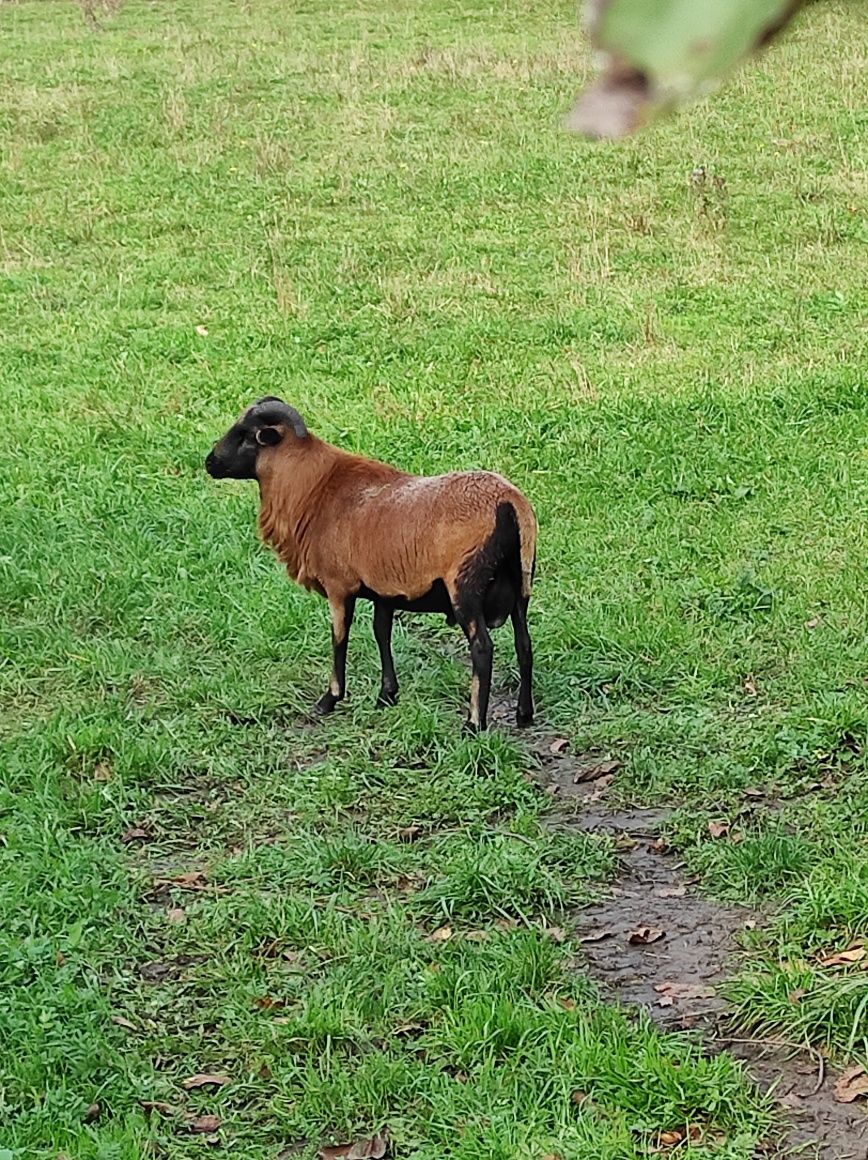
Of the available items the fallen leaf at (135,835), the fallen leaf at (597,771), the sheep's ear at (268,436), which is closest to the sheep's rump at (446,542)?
the sheep's ear at (268,436)

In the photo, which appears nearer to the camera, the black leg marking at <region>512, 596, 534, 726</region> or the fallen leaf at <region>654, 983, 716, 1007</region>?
the fallen leaf at <region>654, 983, 716, 1007</region>

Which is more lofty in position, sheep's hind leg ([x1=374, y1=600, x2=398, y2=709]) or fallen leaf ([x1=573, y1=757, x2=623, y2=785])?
sheep's hind leg ([x1=374, y1=600, x2=398, y2=709])

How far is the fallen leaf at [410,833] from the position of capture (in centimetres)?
494

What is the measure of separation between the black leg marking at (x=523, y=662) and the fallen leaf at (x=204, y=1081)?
2.27 m

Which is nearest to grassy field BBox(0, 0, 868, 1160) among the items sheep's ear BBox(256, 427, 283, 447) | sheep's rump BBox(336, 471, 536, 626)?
sheep's rump BBox(336, 471, 536, 626)

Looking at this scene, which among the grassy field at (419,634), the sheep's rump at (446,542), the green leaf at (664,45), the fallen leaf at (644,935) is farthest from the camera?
the sheep's rump at (446,542)

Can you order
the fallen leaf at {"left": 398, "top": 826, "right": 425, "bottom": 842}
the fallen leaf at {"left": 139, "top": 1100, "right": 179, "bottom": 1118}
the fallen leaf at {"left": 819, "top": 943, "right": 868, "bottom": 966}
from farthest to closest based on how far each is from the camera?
the fallen leaf at {"left": 398, "top": 826, "right": 425, "bottom": 842}, the fallen leaf at {"left": 819, "top": 943, "right": 868, "bottom": 966}, the fallen leaf at {"left": 139, "top": 1100, "right": 179, "bottom": 1118}

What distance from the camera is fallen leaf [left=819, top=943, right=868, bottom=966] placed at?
399 cm

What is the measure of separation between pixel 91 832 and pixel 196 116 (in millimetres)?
12343

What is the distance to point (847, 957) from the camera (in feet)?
13.1

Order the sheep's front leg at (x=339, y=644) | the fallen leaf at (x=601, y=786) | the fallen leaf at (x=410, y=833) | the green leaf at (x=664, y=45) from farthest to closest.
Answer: the sheep's front leg at (x=339, y=644) < the fallen leaf at (x=601, y=786) < the fallen leaf at (x=410, y=833) < the green leaf at (x=664, y=45)

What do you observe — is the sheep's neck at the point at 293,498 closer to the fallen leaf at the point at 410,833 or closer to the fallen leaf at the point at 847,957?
the fallen leaf at the point at 410,833

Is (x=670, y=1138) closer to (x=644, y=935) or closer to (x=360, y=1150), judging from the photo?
(x=360, y=1150)

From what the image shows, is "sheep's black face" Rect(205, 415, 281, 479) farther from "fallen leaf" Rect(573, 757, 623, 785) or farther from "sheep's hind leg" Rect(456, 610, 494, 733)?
"fallen leaf" Rect(573, 757, 623, 785)
